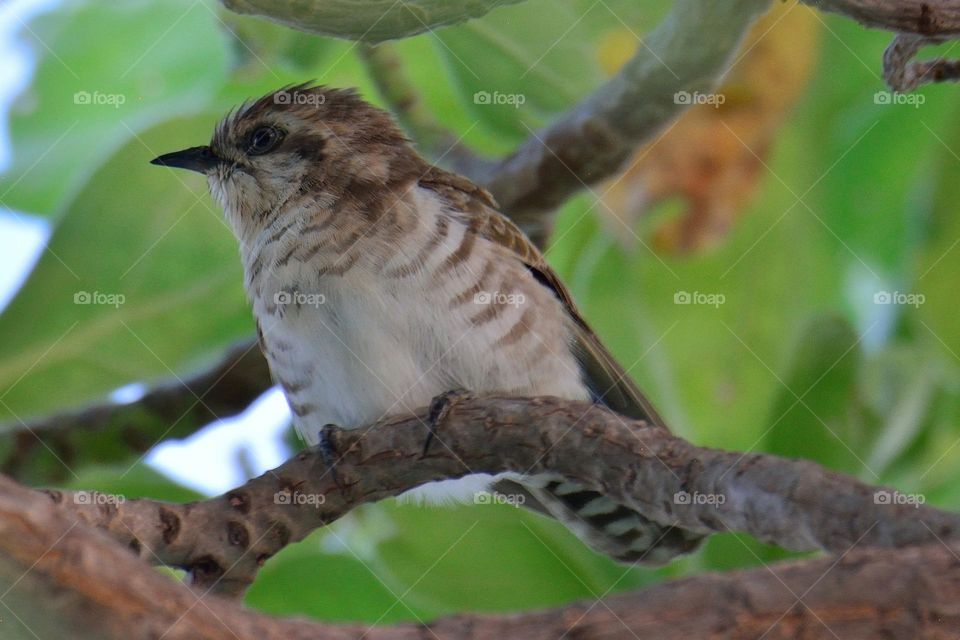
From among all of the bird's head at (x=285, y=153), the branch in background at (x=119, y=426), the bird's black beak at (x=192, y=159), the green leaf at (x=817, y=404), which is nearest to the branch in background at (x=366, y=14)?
the bird's head at (x=285, y=153)

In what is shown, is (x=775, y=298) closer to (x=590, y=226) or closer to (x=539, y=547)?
(x=590, y=226)

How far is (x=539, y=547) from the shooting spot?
2.95m

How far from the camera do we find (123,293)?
298cm

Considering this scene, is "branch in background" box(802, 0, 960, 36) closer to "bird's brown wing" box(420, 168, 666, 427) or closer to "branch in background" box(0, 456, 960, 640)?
"bird's brown wing" box(420, 168, 666, 427)

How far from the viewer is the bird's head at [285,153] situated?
285 centimetres

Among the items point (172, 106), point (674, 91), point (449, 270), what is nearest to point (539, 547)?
point (449, 270)

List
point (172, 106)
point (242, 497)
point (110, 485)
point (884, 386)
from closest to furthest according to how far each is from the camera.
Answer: point (242, 497) < point (110, 485) < point (884, 386) < point (172, 106)

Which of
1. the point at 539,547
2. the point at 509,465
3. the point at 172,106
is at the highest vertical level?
the point at 172,106

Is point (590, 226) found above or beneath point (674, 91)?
beneath

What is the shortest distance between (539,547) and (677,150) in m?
1.26

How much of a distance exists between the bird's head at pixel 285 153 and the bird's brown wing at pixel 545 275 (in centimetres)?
16

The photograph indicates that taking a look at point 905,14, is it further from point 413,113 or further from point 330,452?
point 413,113

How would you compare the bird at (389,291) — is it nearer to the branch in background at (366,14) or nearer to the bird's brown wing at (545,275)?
the bird's brown wing at (545,275)

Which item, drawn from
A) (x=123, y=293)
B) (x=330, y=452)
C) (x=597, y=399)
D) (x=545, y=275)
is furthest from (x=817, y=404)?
(x=123, y=293)
